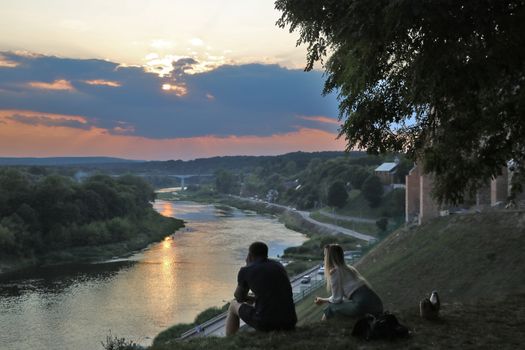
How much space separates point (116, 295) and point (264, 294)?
93.8 ft

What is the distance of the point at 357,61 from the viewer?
6.23 meters

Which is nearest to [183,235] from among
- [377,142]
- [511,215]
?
[511,215]

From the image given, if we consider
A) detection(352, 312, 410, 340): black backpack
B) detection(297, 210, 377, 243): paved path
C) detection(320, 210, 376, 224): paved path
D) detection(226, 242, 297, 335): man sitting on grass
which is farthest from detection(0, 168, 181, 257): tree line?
detection(352, 312, 410, 340): black backpack

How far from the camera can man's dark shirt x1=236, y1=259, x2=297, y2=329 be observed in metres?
5.22

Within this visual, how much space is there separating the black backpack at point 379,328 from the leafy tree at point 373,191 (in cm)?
6310

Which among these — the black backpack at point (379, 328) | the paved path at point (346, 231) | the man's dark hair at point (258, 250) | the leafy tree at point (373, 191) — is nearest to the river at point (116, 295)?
the paved path at point (346, 231)

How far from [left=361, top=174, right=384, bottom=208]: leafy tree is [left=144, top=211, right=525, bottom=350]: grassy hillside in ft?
144

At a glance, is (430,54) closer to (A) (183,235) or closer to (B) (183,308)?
(B) (183,308)

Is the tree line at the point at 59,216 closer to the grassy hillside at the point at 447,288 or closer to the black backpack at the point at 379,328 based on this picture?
the grassy hillside at the point at 447,288

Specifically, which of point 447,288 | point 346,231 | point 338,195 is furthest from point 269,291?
point 338,195

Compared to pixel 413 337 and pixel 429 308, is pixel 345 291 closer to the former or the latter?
pixel 413 337

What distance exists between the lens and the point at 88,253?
51.3 metres

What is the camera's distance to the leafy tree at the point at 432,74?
5.29 meters

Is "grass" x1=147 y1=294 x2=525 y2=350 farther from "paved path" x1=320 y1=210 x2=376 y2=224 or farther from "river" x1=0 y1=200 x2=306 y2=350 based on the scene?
"paved path" x1=320 y1=210 x2=376 y2=224
